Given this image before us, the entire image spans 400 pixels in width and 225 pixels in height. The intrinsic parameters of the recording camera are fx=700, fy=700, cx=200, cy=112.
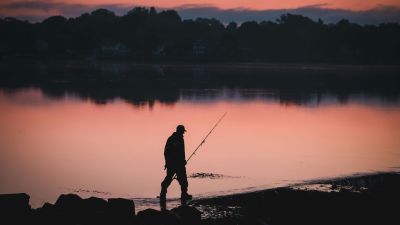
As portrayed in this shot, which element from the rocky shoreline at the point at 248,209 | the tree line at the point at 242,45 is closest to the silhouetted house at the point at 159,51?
the tree line at the point at 242,45

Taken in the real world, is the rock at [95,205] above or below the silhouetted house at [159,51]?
above

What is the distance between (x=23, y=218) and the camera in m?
12.2

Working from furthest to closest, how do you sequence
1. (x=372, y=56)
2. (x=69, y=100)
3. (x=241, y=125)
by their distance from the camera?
(x=372, y=56)
(x=69, y=100)
(x=241, y=125)

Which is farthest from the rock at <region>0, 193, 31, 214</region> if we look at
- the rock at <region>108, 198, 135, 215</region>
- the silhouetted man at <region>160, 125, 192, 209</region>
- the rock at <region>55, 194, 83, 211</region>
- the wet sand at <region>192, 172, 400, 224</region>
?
the silhouetted man at <region>160, 125, 192, 209</region>

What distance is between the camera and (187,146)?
1088 inches

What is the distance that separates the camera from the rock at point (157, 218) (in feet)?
40.9

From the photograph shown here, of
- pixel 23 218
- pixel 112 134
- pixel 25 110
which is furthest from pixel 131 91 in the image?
pixel 23 218

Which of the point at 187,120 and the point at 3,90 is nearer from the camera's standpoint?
the point at 187,120

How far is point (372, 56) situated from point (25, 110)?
15590cm

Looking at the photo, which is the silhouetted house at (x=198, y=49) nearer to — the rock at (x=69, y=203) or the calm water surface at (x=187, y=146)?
the calm water surface at (x=187, y=146)

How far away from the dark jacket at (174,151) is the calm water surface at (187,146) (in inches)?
63.1

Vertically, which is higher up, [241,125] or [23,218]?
[23,218]

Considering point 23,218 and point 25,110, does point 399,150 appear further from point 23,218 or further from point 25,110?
point 25,110

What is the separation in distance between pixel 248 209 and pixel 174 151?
234 centimetres
